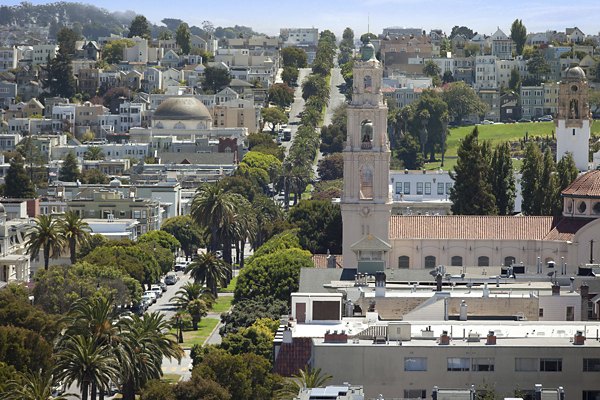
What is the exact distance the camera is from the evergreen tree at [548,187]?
452ft

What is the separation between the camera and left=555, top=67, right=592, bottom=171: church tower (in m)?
149

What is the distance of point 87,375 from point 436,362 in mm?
18819

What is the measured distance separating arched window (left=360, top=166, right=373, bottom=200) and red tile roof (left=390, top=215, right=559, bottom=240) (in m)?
1.78

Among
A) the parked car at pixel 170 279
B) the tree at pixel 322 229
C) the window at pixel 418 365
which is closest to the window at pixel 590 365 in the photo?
the window at pixel 418 365

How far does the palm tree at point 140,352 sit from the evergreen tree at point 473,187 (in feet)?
127

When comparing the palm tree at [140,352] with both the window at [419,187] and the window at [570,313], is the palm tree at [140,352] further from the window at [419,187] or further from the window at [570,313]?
the window at [419,187]

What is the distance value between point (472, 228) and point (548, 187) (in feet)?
61.6

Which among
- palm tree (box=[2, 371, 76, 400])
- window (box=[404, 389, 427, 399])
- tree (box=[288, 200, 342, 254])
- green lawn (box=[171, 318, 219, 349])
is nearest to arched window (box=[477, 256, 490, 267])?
green lawn (box=[171, 318, 219, 349])

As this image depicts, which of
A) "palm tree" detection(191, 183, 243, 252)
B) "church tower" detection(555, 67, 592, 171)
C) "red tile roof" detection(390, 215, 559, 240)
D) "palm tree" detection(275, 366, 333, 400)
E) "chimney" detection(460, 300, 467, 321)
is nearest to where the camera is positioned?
"palm tree" detection(275, 366, 333, 400)

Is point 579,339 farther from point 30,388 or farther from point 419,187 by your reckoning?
point 419,187

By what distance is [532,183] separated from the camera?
144 m

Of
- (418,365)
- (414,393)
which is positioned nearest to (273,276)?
(418,365)

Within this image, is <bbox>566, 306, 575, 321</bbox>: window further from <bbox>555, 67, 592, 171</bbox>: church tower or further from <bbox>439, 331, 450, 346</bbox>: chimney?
<bbox>555, 67, 592, 171</bbox>: church tower

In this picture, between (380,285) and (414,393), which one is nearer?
(414,393)
